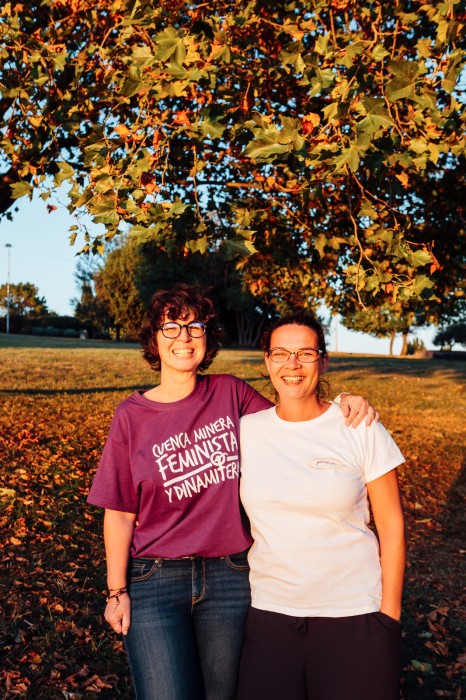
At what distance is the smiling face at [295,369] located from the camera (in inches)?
133

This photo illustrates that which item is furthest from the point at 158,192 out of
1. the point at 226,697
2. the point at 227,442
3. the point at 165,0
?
the point at 226,697

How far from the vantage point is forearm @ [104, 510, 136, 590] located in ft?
11.1

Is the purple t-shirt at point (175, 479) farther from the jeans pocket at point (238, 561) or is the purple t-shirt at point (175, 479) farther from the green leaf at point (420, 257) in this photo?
the green leaf at point (420, 257)

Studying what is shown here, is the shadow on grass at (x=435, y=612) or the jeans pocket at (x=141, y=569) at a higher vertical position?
the jeans pocket at (x=141, y=569)

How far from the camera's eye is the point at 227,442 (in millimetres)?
3455

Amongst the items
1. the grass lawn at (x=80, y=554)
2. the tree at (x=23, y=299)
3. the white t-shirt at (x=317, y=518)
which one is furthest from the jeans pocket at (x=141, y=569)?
the tree at (x=23, y=299)

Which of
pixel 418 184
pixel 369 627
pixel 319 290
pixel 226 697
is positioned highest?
pixel 418 184

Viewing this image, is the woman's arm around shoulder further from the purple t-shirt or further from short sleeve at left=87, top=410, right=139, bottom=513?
short sleeve at left=87, top=410, right=139, bottom=513

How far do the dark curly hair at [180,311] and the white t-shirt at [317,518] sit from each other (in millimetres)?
978

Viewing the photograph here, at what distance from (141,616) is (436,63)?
245 inches

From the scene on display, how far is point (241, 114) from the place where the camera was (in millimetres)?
7930

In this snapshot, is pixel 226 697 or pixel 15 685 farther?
pixel 15 685

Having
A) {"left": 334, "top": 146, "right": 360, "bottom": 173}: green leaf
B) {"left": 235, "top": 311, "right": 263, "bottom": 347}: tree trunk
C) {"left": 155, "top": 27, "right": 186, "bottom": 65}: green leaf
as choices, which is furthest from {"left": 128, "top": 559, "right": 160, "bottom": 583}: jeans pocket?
{"left": 235, "top": 311, "right": 263, "bottom": 347}: tree trunk

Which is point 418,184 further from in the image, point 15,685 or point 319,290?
point 15,685
